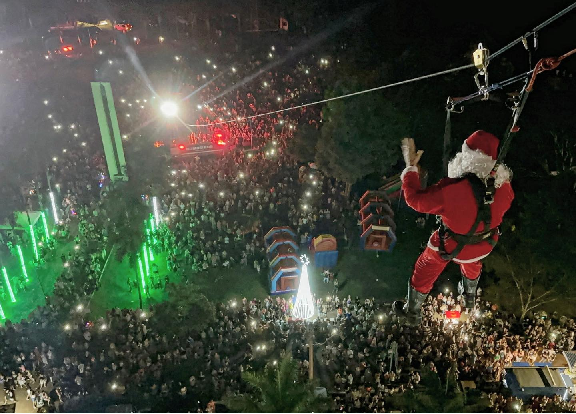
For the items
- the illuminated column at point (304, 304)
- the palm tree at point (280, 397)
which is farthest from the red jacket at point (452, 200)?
the illuminated column at point (304, 304)

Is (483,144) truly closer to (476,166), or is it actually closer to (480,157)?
(480,157)

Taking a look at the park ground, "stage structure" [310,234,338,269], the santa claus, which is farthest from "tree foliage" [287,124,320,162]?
the santa claus

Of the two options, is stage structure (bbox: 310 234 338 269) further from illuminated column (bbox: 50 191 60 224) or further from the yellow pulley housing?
the yellow pulley housing

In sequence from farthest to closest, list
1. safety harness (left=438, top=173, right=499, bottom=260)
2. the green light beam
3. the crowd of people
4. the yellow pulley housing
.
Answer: the green light beam → the crowd of people → safety harness (left=438, top=173, right=499, bottom=260) → the yellow pulley housing

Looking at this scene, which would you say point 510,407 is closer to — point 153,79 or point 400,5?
point 400,5

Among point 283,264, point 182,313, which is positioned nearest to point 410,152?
point 182,313

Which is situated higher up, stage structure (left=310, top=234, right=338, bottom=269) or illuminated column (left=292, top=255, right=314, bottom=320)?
stage structure (left=310, top=234, right=338, bottom=269)
